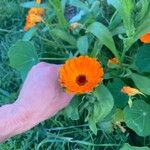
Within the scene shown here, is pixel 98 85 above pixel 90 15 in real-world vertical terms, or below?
below

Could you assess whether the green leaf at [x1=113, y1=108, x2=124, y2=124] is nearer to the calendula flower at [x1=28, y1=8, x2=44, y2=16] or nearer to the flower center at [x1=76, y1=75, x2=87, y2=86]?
the flower center at [x1=76, y1=75, x2=87, y2=86]

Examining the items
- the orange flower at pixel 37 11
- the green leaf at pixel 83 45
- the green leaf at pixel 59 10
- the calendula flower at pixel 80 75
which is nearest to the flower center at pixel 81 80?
the calendula flower at pixel 80 75

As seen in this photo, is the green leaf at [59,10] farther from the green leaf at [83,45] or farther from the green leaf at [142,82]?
the green leaf at [142,82]

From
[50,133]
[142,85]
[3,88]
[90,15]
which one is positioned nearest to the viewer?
[142,85]

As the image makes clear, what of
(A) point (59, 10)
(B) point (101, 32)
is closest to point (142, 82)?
(B) point (101, 32)

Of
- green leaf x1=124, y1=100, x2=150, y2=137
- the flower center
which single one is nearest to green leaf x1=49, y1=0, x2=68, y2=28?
the flower center

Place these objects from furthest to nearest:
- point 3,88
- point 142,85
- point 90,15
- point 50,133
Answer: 1. point 3,88
2. point 50,133
3. point 90,15
4. point 142,85

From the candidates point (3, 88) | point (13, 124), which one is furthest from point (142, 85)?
point (3, 88)

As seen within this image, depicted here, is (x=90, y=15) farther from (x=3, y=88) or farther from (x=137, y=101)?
(x=3, y=88)
